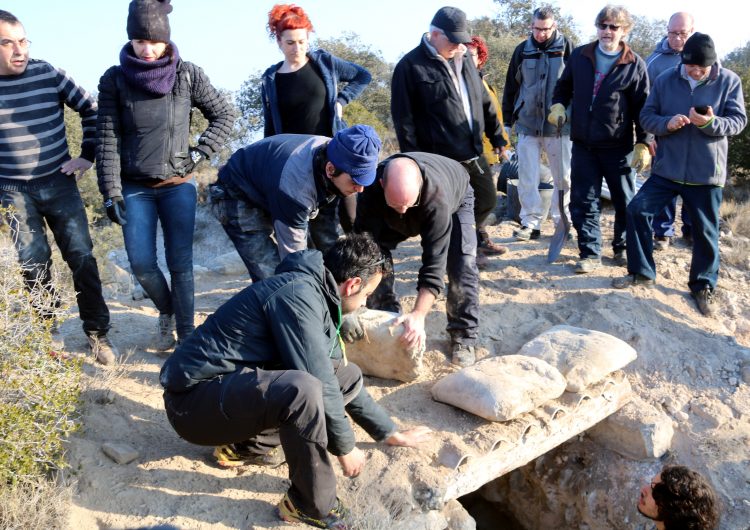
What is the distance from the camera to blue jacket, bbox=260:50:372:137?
4.81 m

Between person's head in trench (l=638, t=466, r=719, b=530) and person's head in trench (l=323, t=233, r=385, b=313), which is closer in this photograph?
person's head in trench (l=323, t=233, r=385, b=313)

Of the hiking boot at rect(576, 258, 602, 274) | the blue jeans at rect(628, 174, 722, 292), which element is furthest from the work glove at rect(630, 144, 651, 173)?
the hiking boot at rect(576, 258, 602, 274)

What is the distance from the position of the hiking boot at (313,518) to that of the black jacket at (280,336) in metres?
0.31

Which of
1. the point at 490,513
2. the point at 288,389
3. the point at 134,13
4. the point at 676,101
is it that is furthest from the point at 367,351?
the point at 676,101

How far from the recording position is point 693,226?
5426 millimetres

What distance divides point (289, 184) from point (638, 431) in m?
2.86

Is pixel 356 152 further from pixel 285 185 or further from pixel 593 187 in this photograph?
pixel 593 187

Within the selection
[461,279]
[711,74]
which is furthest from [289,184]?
[711,74]

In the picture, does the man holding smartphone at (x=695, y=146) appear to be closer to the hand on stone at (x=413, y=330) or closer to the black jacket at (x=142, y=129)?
the hand on stone at (x=413, y=330)

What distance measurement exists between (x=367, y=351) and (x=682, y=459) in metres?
2.26

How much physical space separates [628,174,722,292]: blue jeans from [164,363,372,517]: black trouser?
352cm

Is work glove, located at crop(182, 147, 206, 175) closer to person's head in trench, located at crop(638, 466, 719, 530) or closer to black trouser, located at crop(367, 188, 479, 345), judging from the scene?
black trouser, located at crop(367, 188, 479, 345)

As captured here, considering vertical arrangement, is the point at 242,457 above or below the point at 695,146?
below

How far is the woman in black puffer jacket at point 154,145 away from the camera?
13.2 feet
